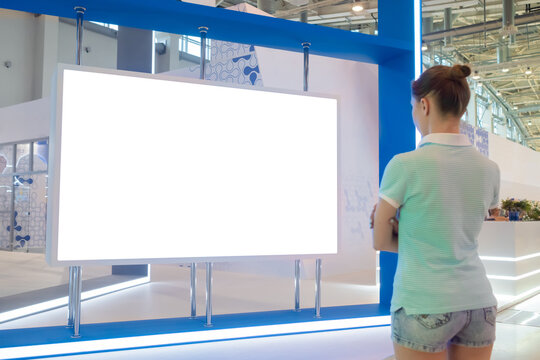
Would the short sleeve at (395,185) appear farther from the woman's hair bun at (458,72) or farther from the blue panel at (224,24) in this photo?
the blue panel at (224,24)

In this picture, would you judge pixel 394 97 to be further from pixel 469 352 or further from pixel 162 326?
pixel 469 352

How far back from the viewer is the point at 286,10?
10672 mm

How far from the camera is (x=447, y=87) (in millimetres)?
1121

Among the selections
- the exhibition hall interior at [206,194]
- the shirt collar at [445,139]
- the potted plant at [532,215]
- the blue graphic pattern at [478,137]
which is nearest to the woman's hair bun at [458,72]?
the shirt collar at [445,139]

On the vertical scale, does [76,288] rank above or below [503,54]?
below

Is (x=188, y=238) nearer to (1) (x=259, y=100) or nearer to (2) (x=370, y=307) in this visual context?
(1) (x=259, y=100)

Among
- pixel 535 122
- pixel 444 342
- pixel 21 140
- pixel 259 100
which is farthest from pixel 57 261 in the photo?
pixel 535 122

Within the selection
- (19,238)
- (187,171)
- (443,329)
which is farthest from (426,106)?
(19,238)

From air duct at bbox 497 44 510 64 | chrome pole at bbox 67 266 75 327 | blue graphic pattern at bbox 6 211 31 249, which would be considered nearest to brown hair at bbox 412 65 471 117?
chrome pole at bbox 67 266 75 327

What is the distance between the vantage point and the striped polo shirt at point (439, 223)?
3.49 ft

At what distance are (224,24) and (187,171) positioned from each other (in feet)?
3.35

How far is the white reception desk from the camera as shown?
529cm

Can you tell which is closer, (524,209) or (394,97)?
(394,97)

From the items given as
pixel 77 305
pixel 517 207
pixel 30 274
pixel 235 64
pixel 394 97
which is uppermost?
pixel 235 64
